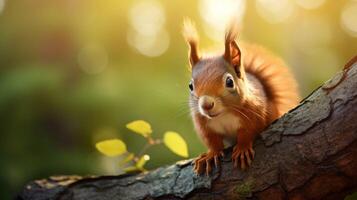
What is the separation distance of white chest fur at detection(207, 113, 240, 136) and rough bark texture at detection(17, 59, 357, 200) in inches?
3.2

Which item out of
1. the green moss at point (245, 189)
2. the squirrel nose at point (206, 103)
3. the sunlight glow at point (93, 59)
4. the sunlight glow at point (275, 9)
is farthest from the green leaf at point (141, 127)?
the sunlight glow at point (275, 9)

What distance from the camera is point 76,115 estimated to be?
10.8 feet

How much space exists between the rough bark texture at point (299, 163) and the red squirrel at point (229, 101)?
0.05 metres

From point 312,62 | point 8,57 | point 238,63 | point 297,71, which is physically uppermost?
point 312,62

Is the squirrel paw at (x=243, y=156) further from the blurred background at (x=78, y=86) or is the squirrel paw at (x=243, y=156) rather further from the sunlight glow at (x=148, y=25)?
the sunlight glow at (x=148, y=25)

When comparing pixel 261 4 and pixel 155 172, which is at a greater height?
pixel 261 4

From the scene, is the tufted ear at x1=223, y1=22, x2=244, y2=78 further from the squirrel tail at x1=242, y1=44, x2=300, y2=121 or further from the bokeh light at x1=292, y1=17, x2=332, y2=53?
the bokeh light at x1=292, y1=17, x2=332, y2=53

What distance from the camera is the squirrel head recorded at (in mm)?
1530

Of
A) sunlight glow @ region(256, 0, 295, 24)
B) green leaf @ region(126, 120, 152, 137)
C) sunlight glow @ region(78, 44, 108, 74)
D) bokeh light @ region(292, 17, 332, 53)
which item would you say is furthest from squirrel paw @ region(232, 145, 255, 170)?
bokeh light @ region(292, 17, 332, 53)

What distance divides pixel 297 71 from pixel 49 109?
9.39ft

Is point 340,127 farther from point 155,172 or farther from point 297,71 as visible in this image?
point 297,71

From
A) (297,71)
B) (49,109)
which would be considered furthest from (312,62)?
(49,109)

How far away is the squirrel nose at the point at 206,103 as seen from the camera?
1494 mm

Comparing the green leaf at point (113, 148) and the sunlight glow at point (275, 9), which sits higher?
the sunlight glow at point (275, 9)
